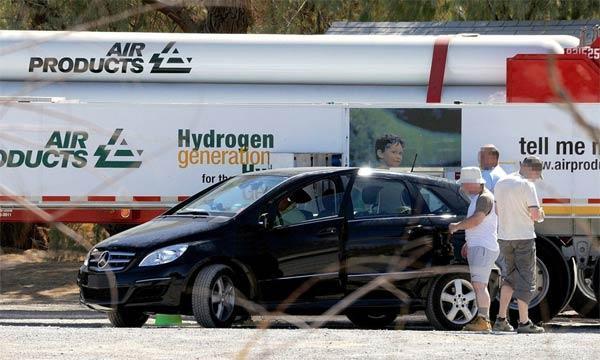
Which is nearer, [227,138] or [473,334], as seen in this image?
[473,334]

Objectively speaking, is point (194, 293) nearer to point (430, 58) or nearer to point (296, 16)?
point (430, 58)

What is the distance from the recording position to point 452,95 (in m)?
16.4

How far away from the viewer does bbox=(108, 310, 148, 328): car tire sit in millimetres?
12125

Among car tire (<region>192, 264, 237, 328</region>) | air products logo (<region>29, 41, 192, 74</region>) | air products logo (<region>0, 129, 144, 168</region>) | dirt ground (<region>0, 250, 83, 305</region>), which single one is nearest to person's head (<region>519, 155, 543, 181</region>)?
car tire (<region>192, 264, 237, 328</region>)

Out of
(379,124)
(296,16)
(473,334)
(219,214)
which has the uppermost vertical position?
(296,16)

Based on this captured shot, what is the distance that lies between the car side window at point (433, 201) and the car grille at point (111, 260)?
2835mm

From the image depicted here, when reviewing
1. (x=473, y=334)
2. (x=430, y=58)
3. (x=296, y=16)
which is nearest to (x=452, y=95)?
(x=430, y=58)

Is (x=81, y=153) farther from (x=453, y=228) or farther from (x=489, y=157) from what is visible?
(x=453, y=228)

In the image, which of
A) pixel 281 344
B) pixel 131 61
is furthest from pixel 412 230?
pixel 131 61

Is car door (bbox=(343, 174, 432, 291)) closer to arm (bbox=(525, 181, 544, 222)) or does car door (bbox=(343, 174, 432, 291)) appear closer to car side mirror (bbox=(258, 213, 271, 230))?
car side mirror (bbox=(258, 213, 271, 230))

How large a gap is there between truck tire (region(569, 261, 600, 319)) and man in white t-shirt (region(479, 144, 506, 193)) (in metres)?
1.70

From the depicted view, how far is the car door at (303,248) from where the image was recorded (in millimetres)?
11906

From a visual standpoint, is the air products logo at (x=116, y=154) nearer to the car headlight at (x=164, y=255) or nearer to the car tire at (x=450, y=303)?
the car headlight at (x=164, y=255)

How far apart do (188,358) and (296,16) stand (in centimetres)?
1567
